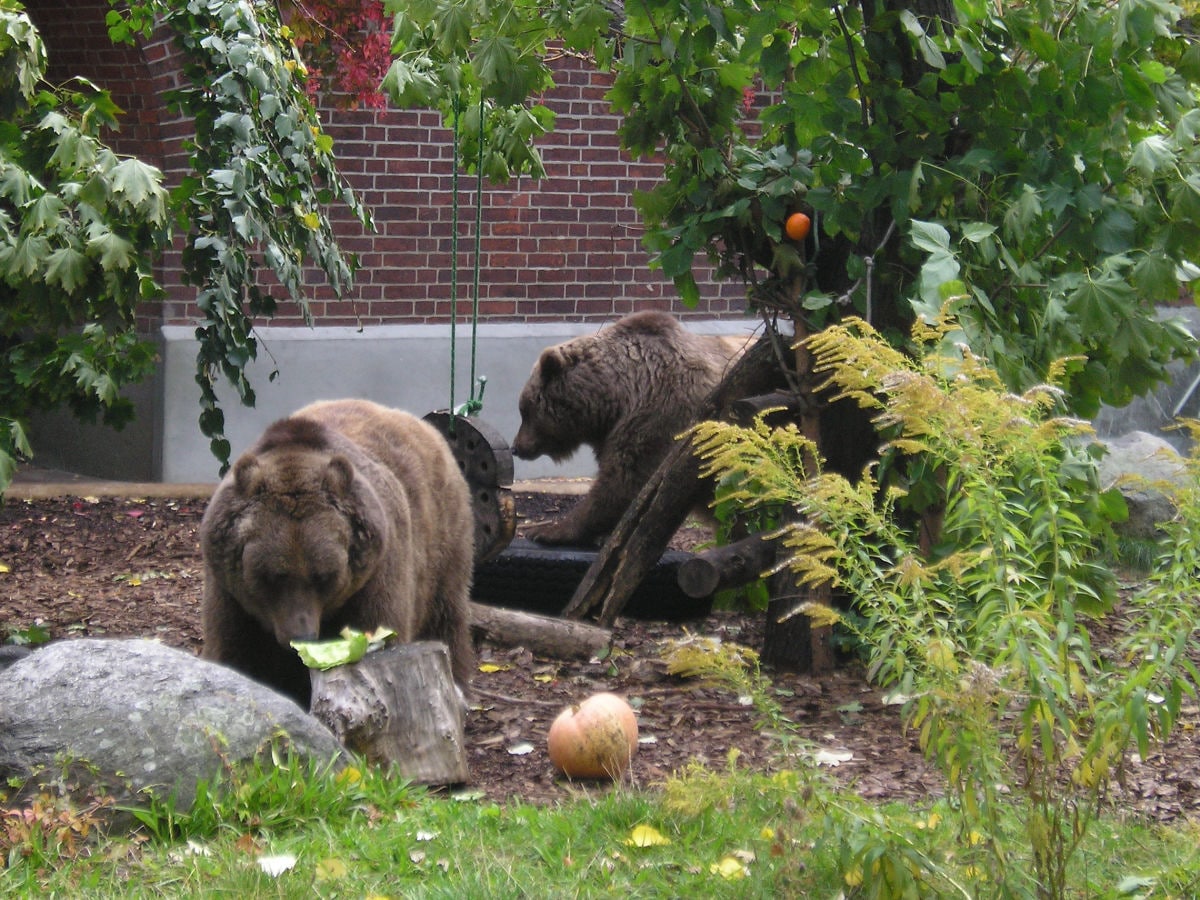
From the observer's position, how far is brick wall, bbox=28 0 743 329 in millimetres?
10945

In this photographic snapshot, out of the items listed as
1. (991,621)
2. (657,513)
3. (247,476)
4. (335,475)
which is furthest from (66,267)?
(991,621)

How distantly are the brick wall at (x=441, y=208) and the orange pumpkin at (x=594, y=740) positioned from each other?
6668mm

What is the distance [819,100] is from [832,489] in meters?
3.04

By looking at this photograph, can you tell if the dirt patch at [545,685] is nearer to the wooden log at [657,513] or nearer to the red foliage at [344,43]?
the wooden log at [657,513]

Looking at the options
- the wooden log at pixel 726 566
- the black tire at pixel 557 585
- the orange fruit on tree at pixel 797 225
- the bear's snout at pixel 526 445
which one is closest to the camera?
the orange fruit on tree at pixel 797 225

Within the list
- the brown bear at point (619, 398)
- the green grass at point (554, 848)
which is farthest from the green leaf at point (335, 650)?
the brown bear at point (619, 398)

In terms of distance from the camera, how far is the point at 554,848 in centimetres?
390

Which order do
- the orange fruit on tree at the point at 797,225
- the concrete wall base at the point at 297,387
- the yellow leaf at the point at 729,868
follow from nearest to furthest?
the yellow leaf at the point at 729,868 → the orange fruit on tree at the point at 797,225 → the concrete wall base at the point at 297,387

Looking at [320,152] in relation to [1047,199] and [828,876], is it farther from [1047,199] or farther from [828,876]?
[828,876]

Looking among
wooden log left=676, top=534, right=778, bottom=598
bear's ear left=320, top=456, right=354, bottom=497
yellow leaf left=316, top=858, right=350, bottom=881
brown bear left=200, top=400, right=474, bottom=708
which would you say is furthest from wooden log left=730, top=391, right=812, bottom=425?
yellow leaf left=316, top=858, right=350, bottom=881

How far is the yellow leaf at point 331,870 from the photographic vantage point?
362 centimetres

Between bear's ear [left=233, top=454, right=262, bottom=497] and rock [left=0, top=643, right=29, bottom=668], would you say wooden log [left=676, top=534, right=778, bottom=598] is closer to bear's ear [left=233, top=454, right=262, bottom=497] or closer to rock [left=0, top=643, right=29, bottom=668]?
bear's ear [left=233, top=454, right=262, bottom=497]

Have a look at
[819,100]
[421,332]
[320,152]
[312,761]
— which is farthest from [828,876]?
[421,332]

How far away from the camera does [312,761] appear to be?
422 cm
